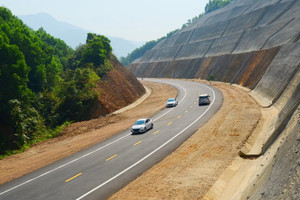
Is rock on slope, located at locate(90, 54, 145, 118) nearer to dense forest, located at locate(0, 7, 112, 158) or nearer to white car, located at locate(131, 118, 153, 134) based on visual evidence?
dense forest, located at locate(0, 7, 112, 158)

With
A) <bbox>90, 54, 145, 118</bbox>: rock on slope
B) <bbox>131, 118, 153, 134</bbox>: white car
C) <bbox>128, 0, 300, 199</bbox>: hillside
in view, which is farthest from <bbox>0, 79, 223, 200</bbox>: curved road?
<bbox>90, 54, 145, 118</bbox>: rock on slope

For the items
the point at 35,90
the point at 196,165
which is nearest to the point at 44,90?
the point at 35,90

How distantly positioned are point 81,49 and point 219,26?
7273cm

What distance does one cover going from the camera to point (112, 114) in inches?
1628

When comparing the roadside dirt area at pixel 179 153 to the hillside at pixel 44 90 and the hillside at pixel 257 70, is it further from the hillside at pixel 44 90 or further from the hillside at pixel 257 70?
the hillside at pixel 44 90

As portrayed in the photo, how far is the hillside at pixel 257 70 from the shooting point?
1207 cm

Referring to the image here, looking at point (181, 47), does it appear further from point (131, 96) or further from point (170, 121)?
point (170, 121)

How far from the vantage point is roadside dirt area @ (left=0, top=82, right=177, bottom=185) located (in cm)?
2226

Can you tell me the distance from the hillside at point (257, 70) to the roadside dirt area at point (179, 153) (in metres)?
0.98

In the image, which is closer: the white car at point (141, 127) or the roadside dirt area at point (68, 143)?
the roadside dirt area at point (68, 143)

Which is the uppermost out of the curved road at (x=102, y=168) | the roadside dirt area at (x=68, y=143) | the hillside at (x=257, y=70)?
the hillside at (x=257, y=70)

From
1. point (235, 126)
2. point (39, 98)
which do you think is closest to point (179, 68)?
point (39, 98)

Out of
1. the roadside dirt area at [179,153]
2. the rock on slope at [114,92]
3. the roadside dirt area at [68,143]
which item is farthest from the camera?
the rock on slope at [114,92]

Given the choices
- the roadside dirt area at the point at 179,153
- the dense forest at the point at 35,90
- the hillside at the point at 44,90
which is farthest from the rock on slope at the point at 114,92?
the roadside dirt area at the point at 179,153
